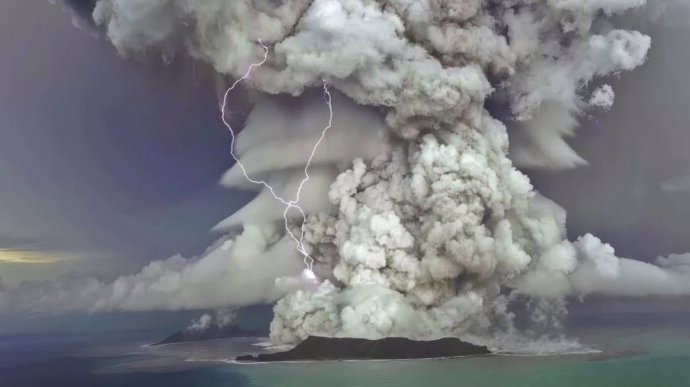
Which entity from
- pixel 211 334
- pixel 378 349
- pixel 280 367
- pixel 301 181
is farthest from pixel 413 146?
pixel 211 334

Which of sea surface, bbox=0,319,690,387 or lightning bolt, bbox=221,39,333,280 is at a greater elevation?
lightning bolt, bbox=221,39,333,280

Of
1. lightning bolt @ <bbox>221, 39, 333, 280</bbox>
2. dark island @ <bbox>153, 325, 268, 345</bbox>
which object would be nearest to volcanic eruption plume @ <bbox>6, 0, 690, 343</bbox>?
lightning bolt @ <bbox>221, 39, 333, 280</bbox>

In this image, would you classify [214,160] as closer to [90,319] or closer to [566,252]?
[90,319]

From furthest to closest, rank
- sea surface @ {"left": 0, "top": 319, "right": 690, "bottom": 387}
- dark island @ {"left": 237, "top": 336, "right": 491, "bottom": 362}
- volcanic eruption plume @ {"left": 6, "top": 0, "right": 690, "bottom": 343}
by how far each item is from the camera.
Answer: volcanic eruption plume @ {"left": 6, "top": 0, "right": 690, "bottom": 343} → dark island @ {"left": 237, "top": 336, "right": 491, "bottom": 362} → sea surface @ {"left": 0, "top": 319, "right": 690, "bottom": 387}

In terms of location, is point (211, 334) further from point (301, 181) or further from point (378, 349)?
point (301, 181)

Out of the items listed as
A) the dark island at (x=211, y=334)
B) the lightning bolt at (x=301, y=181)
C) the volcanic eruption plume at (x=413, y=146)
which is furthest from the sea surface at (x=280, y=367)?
the lightning bolt at (x=301, y=181)

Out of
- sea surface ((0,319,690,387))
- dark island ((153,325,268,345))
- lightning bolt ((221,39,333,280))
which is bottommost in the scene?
sea surface ((0,319,690,387))

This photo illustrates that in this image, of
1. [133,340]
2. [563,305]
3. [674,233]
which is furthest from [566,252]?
[133,340]

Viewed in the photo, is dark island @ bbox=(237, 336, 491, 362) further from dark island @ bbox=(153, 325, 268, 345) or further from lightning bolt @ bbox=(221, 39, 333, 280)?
lightning bolt @ bbox=(221, 39, 333, 280)
